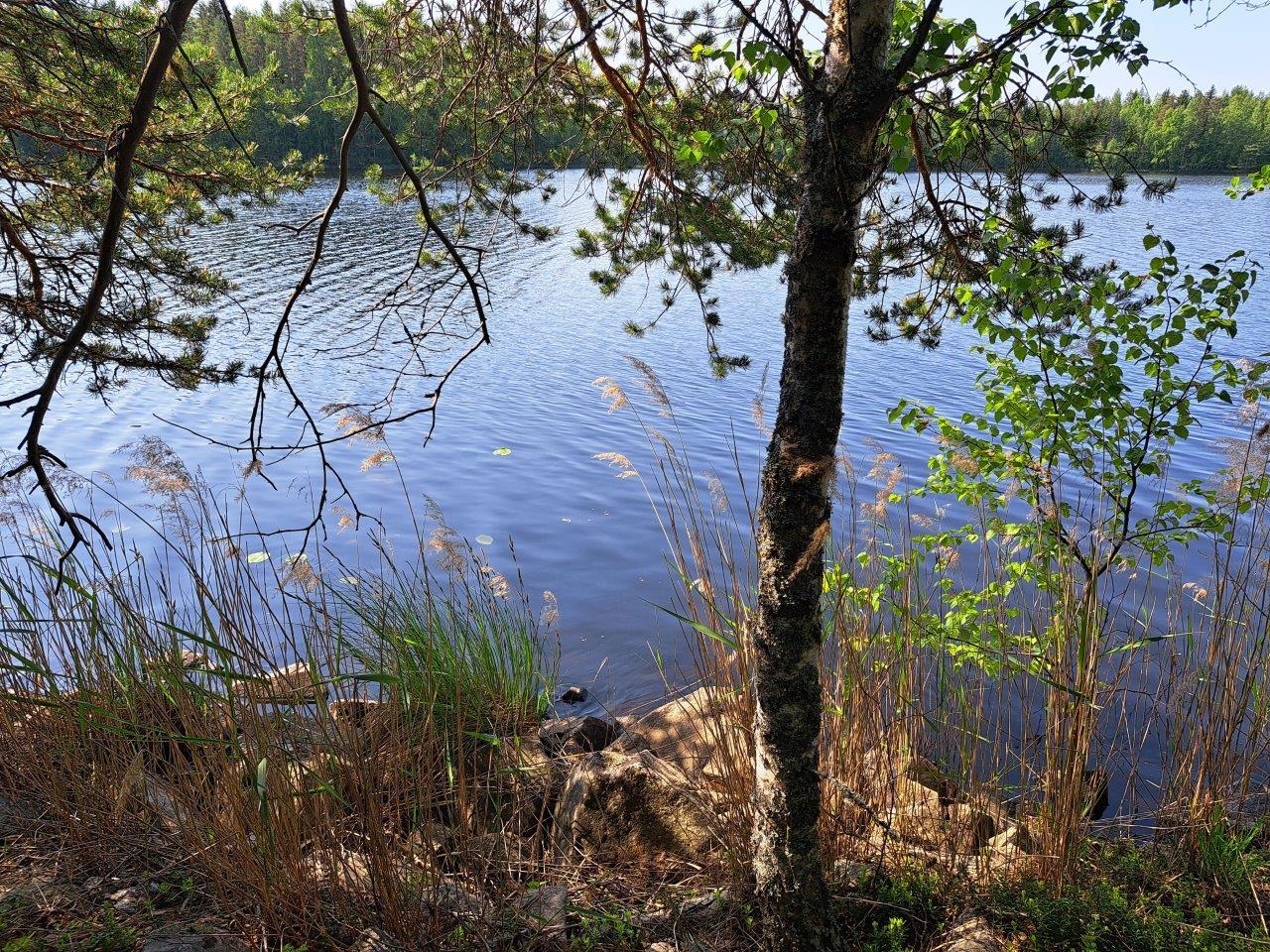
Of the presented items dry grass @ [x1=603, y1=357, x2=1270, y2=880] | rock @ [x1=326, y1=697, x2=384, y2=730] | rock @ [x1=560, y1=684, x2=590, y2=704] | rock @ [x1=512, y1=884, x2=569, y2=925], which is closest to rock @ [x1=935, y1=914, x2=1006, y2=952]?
dry grass @ [x1=603, y1=357, x2=1270, y2=880]

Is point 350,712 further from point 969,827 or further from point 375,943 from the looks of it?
point 969,827

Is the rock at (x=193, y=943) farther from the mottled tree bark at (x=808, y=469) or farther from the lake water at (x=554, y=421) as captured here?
the lake water at (x=554, y=421)

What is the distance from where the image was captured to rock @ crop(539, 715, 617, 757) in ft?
14.1

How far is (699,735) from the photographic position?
304 centimetres

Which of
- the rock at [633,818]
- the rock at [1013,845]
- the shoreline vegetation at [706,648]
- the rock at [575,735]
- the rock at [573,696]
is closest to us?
the shoreline vegetation at [706,648]

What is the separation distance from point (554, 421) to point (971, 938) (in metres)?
9.35

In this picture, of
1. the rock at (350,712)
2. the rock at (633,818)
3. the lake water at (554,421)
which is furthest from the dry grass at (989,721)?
the lake water at (554,421)

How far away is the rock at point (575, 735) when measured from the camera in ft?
14.1

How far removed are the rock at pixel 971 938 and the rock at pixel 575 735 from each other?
2.06 metres

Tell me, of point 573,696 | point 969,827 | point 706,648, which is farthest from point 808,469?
point 573,696

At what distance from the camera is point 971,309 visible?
10.8 feet

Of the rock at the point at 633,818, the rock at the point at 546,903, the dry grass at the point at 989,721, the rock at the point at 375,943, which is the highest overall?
the dry grass at the point at 989,721

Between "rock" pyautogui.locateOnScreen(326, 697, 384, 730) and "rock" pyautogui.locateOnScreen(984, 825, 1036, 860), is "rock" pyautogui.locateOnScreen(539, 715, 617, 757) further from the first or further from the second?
"rock" pyautogui.locateOnScreen(984, 825, 1036, 860)

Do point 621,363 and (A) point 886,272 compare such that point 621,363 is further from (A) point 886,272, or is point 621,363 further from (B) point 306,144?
(B) point 306,144
